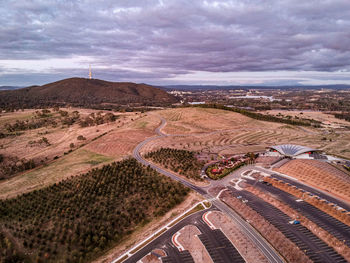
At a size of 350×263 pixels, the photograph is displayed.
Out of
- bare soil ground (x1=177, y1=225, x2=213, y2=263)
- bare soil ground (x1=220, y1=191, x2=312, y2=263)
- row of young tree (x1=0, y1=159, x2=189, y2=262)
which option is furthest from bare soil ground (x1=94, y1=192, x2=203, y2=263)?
bare soil ground (x1=220, y1=191, x2=312, y2=263)

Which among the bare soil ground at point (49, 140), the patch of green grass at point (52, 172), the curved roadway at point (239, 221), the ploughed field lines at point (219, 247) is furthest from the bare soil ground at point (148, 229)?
the bare soil ground at point (49, 140)

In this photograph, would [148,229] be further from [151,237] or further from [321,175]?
[321,175]

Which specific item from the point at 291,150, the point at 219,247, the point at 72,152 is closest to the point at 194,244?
the point at 219,247

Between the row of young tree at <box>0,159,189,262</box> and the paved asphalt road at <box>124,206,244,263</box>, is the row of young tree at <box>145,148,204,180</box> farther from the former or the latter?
the paved asphalt road at <box>124,206,244,263</box>

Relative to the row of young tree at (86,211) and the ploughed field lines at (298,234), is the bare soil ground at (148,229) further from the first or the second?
the ploughed field lines at (298,234)

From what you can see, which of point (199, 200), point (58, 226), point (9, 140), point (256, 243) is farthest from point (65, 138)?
point (256, 243)
